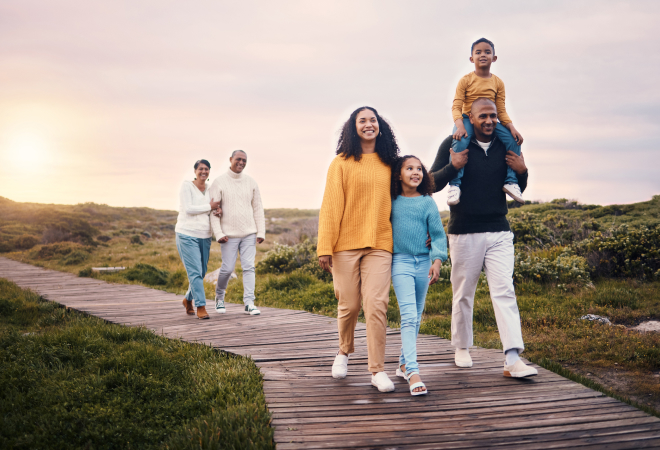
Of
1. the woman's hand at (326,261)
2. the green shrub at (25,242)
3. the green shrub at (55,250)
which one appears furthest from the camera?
the green shrub at (25,242)

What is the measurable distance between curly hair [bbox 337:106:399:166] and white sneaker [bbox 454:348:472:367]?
2.07 metres

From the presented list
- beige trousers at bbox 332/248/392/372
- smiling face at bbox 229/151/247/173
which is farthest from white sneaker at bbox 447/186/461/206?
smiling face at bbox 229/151/247/173

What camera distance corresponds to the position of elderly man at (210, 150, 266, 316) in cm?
758

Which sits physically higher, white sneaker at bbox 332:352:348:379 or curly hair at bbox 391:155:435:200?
curly hair at bbox 391:155:435:200

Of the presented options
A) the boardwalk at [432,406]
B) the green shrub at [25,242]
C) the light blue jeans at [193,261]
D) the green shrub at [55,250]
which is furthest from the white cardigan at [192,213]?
the green shrub at [25,242]

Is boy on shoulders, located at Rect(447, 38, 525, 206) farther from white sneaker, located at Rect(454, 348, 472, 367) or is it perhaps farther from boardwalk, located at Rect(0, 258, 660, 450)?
boardwalk, located at Rect(0, 258, 660, 450)

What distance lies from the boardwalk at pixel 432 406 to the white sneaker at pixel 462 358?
2.8 inches

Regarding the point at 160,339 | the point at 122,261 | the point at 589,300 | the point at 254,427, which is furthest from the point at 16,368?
the point at 122,261

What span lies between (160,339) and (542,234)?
1018 centimetres

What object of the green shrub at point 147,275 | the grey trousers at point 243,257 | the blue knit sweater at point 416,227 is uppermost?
the blue knit sweater at point 416,227

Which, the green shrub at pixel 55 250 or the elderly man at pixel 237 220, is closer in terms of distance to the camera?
the elderly man at pixel 237 220

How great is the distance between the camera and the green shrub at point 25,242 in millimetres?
26003

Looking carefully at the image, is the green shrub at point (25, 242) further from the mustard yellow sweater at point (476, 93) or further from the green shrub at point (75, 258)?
the mustard yellow sweater at point (476, 93)

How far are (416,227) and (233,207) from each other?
13.8 feet
